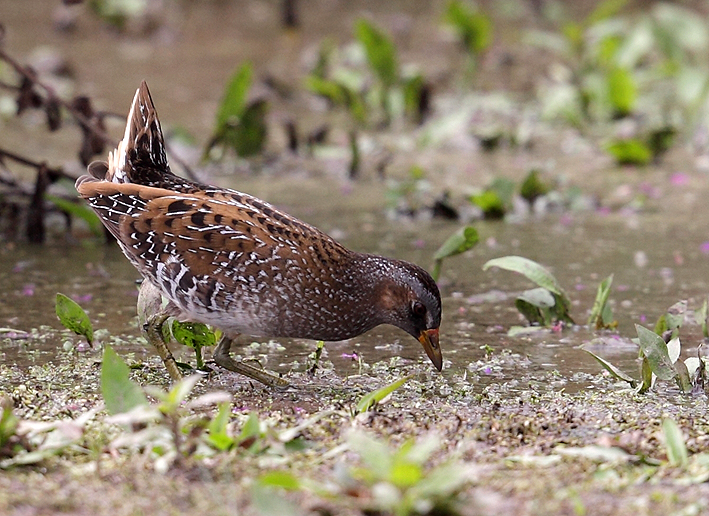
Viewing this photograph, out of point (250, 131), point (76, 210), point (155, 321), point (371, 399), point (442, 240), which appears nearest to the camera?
point (371, 399)

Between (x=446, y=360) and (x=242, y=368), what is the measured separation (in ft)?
3.08

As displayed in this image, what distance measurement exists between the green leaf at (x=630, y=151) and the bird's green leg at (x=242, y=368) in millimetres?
4626

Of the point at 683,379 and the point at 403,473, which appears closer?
the point at 403,473

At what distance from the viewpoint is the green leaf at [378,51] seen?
31.7 ft

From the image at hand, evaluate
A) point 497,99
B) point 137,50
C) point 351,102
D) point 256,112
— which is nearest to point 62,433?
point 256,112

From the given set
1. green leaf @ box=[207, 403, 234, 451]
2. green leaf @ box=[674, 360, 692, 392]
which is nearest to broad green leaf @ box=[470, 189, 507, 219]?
green leaf @ box=[674, 360, 692, 392]

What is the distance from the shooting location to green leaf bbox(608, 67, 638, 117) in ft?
31.1

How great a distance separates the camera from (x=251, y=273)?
14.6ft

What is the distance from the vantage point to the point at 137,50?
12383mm

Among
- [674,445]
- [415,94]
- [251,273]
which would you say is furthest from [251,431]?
[415,94]

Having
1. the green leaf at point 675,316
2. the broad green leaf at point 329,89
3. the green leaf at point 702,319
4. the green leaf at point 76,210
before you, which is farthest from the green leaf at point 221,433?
the broad green leaf at point 329,89

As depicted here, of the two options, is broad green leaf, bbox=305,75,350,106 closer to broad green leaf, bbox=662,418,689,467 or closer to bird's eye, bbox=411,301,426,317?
bird's eye, bbox=411,301,426,317

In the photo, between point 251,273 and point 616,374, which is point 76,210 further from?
point 616,374

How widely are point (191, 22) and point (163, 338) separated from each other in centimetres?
928
